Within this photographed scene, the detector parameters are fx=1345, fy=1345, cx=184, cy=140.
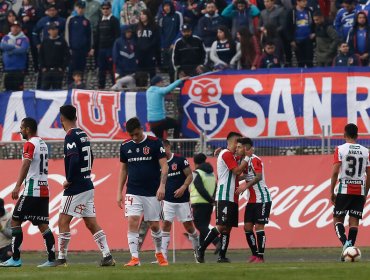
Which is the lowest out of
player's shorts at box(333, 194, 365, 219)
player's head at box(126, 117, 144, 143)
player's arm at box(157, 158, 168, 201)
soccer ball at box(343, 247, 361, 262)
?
soccer ball at box(343, 247, 361, 262)

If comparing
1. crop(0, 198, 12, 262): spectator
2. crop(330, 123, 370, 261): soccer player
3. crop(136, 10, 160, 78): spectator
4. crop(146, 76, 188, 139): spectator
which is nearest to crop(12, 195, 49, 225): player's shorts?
crop(0, 198, 12, 262): spectator

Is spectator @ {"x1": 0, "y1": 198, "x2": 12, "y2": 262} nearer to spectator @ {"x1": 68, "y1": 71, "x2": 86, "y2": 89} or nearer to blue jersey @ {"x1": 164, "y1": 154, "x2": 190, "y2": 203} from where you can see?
blue jersey @ {"x1": 164, "y1": 154, "x2": 190, "y2": 203}

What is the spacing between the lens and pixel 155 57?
31.9 metres

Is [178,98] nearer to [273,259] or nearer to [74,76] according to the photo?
[74,76]

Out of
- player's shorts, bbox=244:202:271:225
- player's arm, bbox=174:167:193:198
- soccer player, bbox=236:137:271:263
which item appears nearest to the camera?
soccer player, bbox=236:137:271:263

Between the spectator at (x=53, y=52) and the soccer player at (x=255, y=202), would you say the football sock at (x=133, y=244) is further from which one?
the spectator at (x=53, y=52)

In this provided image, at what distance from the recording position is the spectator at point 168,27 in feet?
105

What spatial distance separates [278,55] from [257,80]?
1.73 m

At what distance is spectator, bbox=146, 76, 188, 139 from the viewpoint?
28.9m

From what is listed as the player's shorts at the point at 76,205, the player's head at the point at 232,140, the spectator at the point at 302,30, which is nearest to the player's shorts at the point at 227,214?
the player's head at the point at 232,140

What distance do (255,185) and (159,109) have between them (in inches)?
253

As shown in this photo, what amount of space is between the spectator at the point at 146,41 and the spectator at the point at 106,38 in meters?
1.09

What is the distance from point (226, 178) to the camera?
74.7ft

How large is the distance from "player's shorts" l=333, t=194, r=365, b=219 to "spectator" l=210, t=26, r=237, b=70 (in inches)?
341
